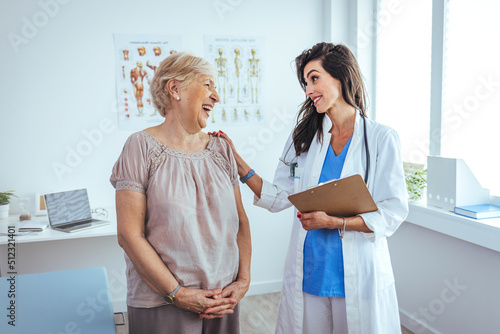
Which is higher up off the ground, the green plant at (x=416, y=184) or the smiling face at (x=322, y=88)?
the smiling face at (x=322, y=88)

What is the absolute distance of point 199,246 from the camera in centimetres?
131

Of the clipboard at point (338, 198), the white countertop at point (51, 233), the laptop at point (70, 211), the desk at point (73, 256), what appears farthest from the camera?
the desk at point (73, 256)

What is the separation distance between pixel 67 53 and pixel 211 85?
1.97 m

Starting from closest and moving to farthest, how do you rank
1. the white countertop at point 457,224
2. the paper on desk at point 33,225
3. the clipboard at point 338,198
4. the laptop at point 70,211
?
the clipboard at point 338,198 < the white countertop at point 457,224 < the paper on desk at point 33,225 < the laptop at point 70,211

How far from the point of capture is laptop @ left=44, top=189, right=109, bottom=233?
8.75ft

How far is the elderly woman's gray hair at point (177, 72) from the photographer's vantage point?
1.36 metres

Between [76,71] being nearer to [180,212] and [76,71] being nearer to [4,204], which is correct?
[4,204]

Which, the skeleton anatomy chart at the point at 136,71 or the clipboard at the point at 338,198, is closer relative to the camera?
the clipboard at the point at 338,198

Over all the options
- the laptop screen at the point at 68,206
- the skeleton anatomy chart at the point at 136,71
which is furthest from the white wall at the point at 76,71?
the laptop screen at the point at 68,206

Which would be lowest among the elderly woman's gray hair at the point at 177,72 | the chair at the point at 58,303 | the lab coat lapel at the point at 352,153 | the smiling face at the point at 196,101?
the chair at the point at 58,303

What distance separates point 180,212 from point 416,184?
1.86m

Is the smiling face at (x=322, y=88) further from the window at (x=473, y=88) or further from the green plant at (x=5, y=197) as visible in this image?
the green plant at (x=5, y=197)

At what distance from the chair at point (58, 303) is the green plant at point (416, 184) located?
1907 millimetres

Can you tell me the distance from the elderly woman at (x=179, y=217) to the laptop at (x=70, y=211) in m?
1.48
